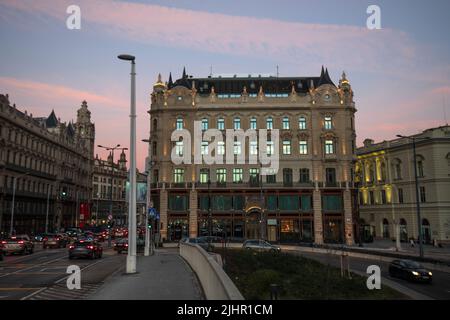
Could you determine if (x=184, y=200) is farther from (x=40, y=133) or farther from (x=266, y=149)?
(x=40, y=133)

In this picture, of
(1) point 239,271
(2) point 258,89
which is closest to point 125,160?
(2) point 258,89

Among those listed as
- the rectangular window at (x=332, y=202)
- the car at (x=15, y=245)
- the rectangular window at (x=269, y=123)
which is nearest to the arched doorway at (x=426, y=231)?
the rectangular window at (x=332, y=202)

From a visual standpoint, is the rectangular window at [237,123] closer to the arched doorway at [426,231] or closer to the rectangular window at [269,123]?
the rectangular window at [269,123]

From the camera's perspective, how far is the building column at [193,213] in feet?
189

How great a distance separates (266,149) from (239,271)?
39.4 m

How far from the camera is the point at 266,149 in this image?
59562 millimetres

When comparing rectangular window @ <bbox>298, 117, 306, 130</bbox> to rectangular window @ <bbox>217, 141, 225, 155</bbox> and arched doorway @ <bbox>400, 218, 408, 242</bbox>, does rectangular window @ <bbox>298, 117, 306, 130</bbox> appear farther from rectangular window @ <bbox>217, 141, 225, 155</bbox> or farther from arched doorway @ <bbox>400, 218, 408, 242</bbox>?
arched doorway @ <bbox>400, 218, 408, 242</bbox>

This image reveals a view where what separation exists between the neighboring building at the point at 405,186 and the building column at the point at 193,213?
27214mm

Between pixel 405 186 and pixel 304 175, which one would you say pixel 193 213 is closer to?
pixel 304 175

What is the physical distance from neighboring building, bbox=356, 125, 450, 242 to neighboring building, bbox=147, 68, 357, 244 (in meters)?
11.5

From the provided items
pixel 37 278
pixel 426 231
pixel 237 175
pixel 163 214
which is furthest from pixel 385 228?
pixel 37 278

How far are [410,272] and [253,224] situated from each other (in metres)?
35.3

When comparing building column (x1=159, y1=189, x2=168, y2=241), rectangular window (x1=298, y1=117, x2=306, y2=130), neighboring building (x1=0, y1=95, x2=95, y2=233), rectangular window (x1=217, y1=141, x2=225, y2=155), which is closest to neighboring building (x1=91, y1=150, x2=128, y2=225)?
neighboring building (x1=0, y1=95, x2=95, y2=233)

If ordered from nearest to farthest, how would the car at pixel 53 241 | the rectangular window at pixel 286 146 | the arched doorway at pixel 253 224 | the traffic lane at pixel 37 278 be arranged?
1. the traffic lane at pixel 37 278
2. the car at pixel 53 241
3. the arched doorway at pixel 253 224
4. the rectangular window at pixel 286 146
